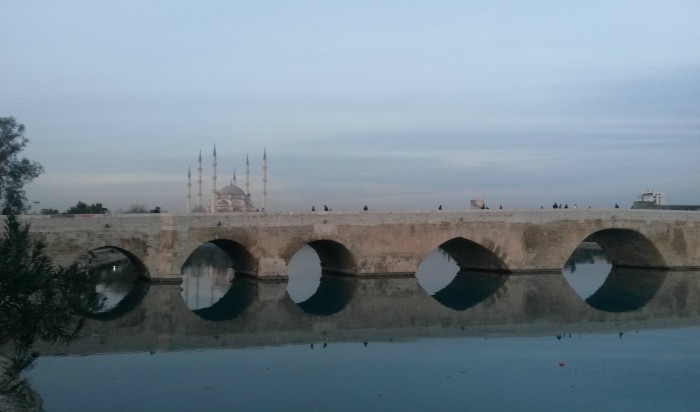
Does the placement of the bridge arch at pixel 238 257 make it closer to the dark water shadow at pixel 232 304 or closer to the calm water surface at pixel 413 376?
the dark water shadow at pixel 232 304

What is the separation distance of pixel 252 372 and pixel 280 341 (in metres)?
2.90

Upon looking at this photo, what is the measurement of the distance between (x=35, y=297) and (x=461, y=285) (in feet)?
57.3

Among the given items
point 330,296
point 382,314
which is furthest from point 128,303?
point 382,314

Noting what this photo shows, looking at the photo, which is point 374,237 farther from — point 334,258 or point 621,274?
point 621,274

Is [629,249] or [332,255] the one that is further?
[629,249]

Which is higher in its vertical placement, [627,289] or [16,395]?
[627,289]

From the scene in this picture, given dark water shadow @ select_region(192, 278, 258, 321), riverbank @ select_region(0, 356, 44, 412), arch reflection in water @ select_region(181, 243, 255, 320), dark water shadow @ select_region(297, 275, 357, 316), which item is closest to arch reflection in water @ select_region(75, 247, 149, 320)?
riverbank @ select_region(0, 356, 44, 412)

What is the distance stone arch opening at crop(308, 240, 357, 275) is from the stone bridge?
0.05m

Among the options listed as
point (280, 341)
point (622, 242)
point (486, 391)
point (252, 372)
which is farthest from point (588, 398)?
point (622, 242)

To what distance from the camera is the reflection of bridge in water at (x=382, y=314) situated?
15107 millimetres

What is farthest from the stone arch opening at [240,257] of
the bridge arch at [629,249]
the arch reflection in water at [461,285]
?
the bridge arch at [629,249]

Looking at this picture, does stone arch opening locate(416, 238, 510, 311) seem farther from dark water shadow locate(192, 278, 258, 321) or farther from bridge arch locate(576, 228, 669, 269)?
dark water shadow locate(192, 278, 258, 321)

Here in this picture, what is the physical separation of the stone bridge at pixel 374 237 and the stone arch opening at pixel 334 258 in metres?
0.05

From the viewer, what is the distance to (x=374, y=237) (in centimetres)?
2420
